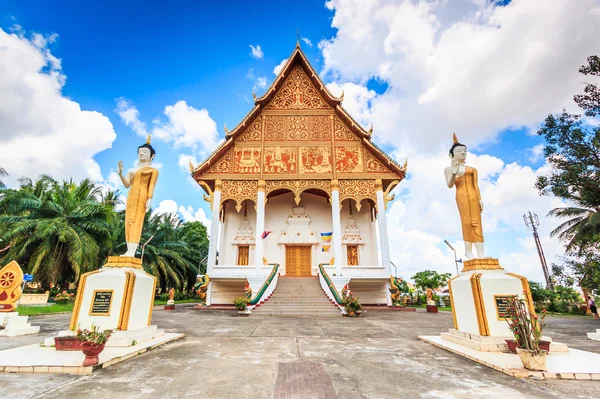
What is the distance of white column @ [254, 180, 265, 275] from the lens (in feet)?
42.4

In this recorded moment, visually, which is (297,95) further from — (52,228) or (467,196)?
(52,228)

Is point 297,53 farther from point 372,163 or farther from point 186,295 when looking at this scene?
point 186,295

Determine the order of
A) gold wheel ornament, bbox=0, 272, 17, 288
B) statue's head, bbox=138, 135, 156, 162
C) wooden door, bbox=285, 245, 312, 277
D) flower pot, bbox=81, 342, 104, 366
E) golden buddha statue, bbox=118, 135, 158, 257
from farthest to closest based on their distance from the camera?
1. wooden door, bbox=285, 245, 312, 277
2. gold wheel ornament, bbox=0, 272, 17, 288
3. statue's head, bbox=138, 135, 156, 162
4. golden buddha statue, bbox=118, 135, 158, 257
5. flower pot, bbox=81, 342, 104, 366

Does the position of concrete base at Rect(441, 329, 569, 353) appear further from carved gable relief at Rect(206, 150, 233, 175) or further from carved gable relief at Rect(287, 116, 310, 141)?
carved gable relief at Rect(206, 150, 233, 175)

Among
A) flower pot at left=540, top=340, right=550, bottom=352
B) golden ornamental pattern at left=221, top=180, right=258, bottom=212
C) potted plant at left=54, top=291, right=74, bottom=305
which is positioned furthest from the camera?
golden ornamental pattern at left=221, top=180, right=258, bottom=212

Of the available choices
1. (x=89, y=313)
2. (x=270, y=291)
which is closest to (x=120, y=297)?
(x=89, y=313)

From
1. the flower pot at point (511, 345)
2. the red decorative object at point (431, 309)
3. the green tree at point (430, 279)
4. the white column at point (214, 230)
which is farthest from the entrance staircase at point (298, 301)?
the green tree at point (430, 279)

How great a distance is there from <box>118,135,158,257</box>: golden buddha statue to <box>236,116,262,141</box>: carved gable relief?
874cm

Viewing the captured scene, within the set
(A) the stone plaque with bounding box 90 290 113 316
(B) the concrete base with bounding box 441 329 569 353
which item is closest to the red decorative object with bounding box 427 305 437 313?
(B) the concrete base with bounding box 441 329 569 353

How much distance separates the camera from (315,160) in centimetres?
1418

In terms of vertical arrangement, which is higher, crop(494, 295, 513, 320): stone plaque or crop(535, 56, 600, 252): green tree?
crop(535, 56, 600, 252): green tree

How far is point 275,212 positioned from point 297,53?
8.80 meters

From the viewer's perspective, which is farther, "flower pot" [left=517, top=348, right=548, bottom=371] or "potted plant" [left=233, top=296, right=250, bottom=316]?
"potted plant" [left=233, top=296, right=250, bottom=316]

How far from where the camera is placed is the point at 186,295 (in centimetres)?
2420
